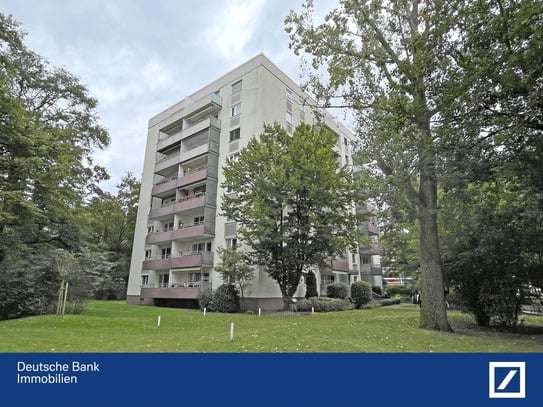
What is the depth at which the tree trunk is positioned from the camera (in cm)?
1242

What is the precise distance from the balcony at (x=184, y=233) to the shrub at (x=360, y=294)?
46.7 feet

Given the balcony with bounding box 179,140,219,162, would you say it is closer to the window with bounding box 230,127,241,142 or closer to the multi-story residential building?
the multi-story residential building

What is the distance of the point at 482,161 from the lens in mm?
10336

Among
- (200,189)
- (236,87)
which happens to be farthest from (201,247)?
(236,87)

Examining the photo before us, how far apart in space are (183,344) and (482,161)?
10.3 metres

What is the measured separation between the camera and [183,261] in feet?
94.9

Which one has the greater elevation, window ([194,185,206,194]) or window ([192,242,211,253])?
window ([194,185,206,194])

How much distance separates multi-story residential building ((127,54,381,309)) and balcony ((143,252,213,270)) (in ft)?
0.27

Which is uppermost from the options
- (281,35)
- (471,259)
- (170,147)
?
(170,147)

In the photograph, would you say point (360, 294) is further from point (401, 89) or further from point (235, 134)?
point (401, 89)

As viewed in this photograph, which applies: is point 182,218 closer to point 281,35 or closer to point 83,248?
point 83,248

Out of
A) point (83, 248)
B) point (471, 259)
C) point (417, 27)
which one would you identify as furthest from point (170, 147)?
point (471, 259)
